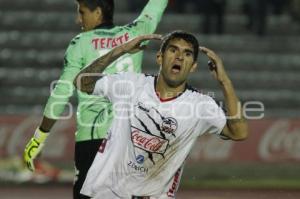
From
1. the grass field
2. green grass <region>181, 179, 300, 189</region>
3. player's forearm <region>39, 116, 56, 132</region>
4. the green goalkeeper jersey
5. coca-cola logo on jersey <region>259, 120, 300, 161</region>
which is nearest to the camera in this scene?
the green goalkeeper jersey

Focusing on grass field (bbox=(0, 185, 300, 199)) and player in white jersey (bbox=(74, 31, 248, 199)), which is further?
grass field (bbox=(0, 185, 300, 199))

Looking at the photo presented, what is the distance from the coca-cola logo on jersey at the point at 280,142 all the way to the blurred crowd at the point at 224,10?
322cm

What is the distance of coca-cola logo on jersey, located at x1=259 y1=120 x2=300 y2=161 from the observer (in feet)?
47.2

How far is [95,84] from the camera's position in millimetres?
5293

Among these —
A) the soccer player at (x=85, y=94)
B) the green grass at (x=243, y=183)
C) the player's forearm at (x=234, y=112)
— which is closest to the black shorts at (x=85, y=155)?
the soccer player at (x=85, y=94)

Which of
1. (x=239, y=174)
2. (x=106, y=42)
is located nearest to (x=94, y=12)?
(x=106, y=42)

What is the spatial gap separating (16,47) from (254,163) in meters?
5.66

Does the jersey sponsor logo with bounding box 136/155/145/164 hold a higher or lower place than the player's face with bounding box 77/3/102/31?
lower

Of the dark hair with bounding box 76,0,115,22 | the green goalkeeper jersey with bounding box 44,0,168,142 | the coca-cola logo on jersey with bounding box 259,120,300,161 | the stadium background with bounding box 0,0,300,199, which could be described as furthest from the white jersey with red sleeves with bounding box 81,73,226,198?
the coca-cola logo on jersey with bounding box 259,120,300,161

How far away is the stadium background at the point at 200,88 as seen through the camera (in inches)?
551

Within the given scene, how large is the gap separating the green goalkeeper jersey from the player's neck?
108cm

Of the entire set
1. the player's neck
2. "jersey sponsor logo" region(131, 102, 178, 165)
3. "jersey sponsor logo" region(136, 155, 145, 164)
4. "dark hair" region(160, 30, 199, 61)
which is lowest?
"jersey sponsor logo" region(136, 155, 145, 164)

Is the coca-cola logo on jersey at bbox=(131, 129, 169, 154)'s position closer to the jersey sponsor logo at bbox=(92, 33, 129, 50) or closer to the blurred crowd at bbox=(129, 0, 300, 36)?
the jersey sponsor logo at bbox=(92, 33, 129, 50)

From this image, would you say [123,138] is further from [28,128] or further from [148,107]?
[28,128]
